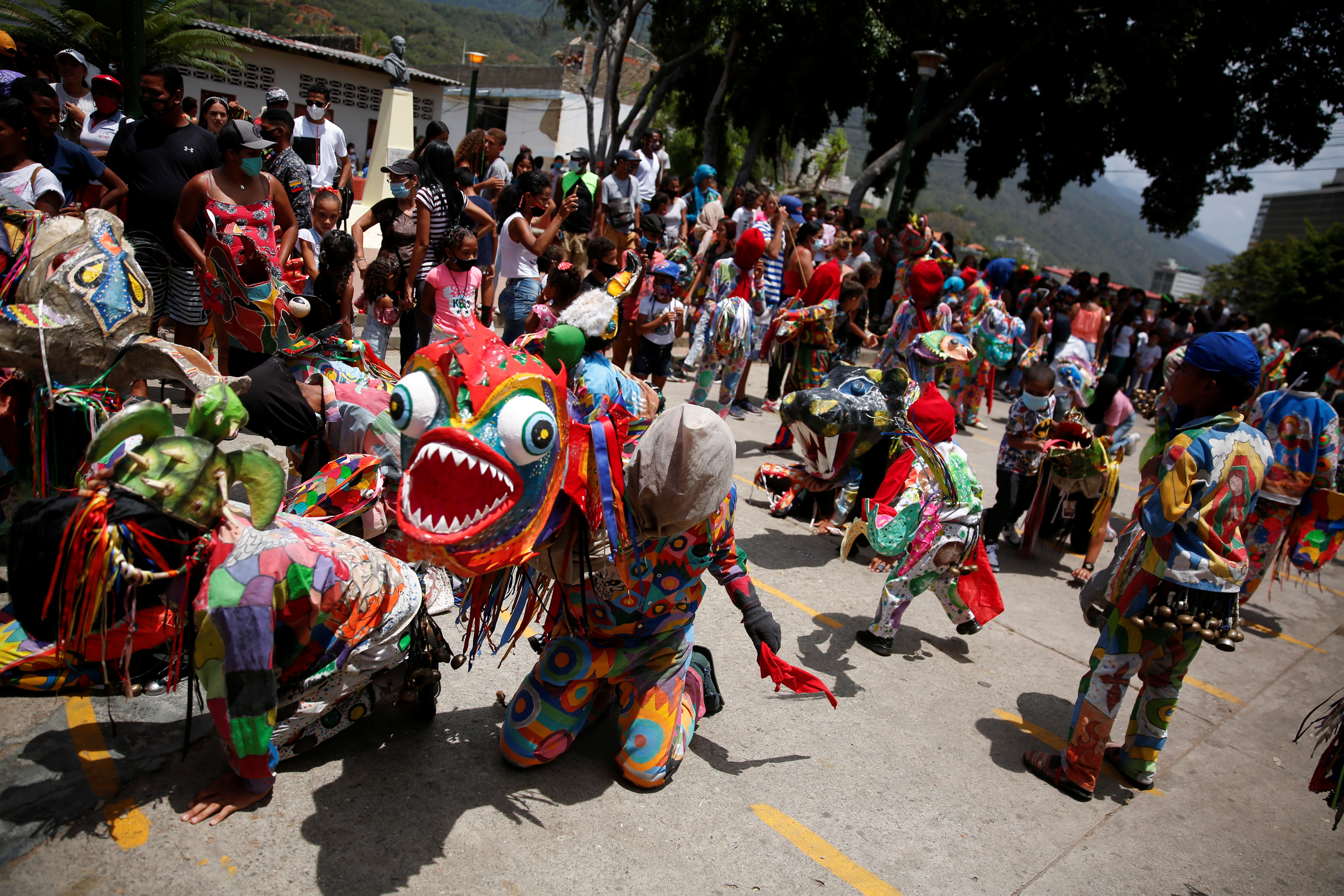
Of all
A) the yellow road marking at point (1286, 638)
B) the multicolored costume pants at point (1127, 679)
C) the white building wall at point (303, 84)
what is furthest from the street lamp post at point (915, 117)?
the white building wall at point (303, 84)

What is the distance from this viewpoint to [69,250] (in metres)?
3.23

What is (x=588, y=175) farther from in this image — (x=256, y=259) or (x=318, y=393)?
(x=318, y=393)

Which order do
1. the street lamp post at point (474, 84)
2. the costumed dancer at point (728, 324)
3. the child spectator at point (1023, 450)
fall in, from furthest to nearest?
the street lamp post at point (474, 84)
the costumed dancer at point (728, 324)
the child spectator at point (1023, 450)

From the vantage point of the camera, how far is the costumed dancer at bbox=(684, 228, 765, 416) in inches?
292

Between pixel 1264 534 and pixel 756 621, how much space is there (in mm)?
4588

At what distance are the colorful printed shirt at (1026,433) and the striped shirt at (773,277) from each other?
13.3 feet

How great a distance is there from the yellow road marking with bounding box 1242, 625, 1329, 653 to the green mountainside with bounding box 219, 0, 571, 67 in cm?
4421

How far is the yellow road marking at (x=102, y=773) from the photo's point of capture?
8.24 ft

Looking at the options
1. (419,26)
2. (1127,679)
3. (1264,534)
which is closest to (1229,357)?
(1127,679)

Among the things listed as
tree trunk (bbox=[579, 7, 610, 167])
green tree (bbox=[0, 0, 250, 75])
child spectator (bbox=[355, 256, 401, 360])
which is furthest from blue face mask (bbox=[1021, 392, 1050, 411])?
tree trunk (bbox=[579, 7, 610, 167])

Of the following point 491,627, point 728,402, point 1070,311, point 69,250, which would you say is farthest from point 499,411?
point 1070,311

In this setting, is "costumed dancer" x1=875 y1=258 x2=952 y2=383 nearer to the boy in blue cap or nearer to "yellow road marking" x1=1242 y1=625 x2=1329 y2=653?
"yellow road marking" x1=1242 y1=625 x2=1329 y2=653

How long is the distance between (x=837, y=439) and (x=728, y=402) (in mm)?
2591

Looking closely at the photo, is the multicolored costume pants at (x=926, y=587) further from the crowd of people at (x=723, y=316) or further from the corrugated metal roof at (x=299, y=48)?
the corrugated metal roof at (x=299, y=48)
